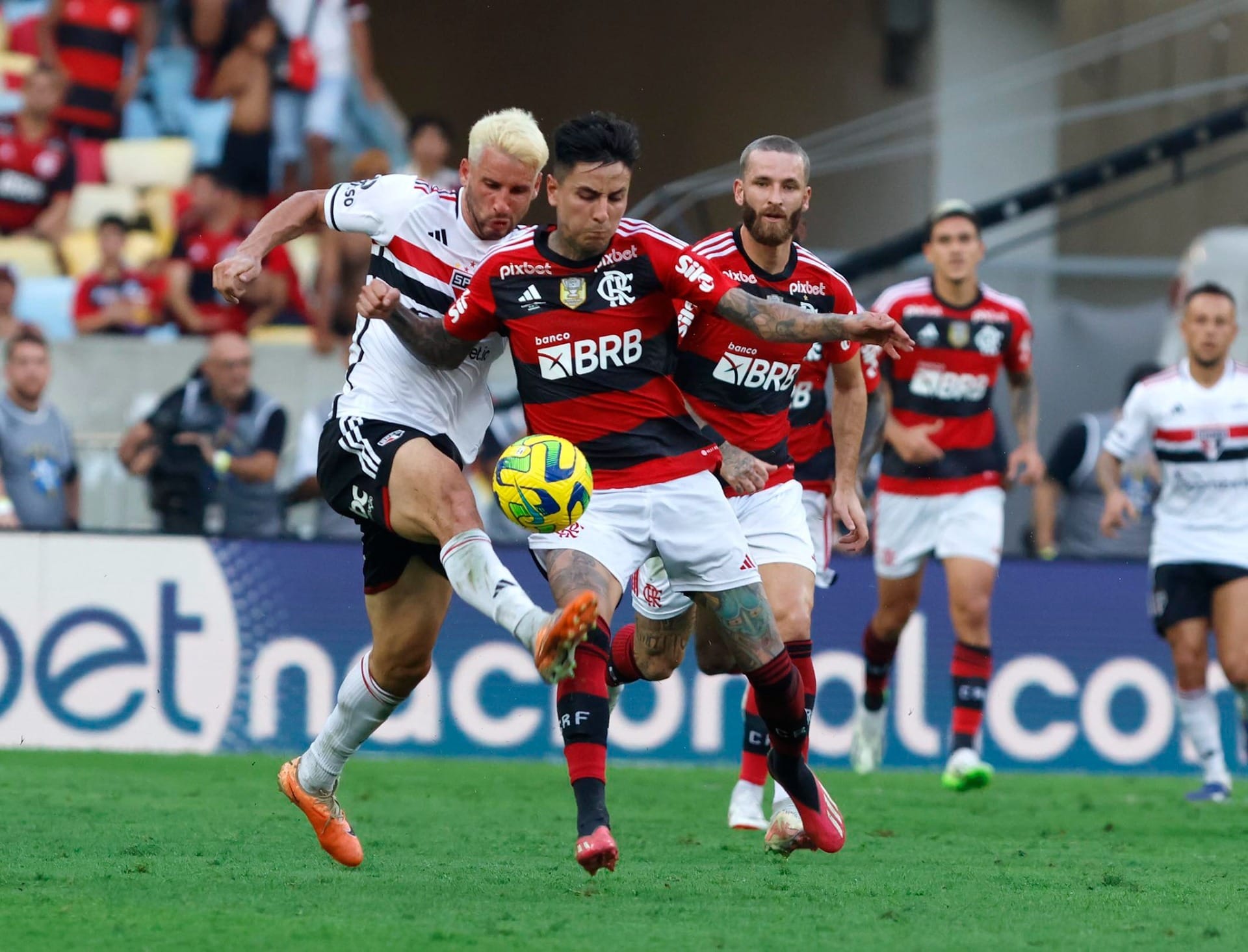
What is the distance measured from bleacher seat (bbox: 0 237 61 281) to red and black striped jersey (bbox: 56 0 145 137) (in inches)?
37.9

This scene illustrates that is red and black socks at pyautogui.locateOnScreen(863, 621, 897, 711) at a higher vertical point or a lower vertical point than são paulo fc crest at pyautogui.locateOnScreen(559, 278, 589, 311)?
lower

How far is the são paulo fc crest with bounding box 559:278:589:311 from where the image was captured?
6.03m

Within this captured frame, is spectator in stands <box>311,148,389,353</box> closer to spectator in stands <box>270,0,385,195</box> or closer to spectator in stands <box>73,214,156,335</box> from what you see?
spectator in stands <box>270,0,385,195</box>

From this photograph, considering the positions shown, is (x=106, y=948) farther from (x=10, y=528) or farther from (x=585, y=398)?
(x=10, y=528)

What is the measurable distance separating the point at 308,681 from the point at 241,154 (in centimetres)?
457

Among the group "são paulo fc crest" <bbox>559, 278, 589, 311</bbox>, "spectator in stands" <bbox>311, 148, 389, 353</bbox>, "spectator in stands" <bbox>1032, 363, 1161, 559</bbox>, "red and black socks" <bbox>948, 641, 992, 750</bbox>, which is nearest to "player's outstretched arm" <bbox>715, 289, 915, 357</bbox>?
"são paulo fc crest" <bbox>559, 278, 589, 311</bbox>

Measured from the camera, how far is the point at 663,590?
7.09 meters

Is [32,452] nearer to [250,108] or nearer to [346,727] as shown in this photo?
[250,108]

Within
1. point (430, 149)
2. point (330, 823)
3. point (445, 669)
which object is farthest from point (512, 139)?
point (430, 149)

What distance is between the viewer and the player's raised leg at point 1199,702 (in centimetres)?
980

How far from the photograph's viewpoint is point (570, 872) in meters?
6.31

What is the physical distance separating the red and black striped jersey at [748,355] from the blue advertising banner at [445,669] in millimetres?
4525

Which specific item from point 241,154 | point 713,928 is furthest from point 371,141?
point 713,928

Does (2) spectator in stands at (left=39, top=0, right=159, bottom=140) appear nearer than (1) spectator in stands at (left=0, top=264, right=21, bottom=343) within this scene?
No
